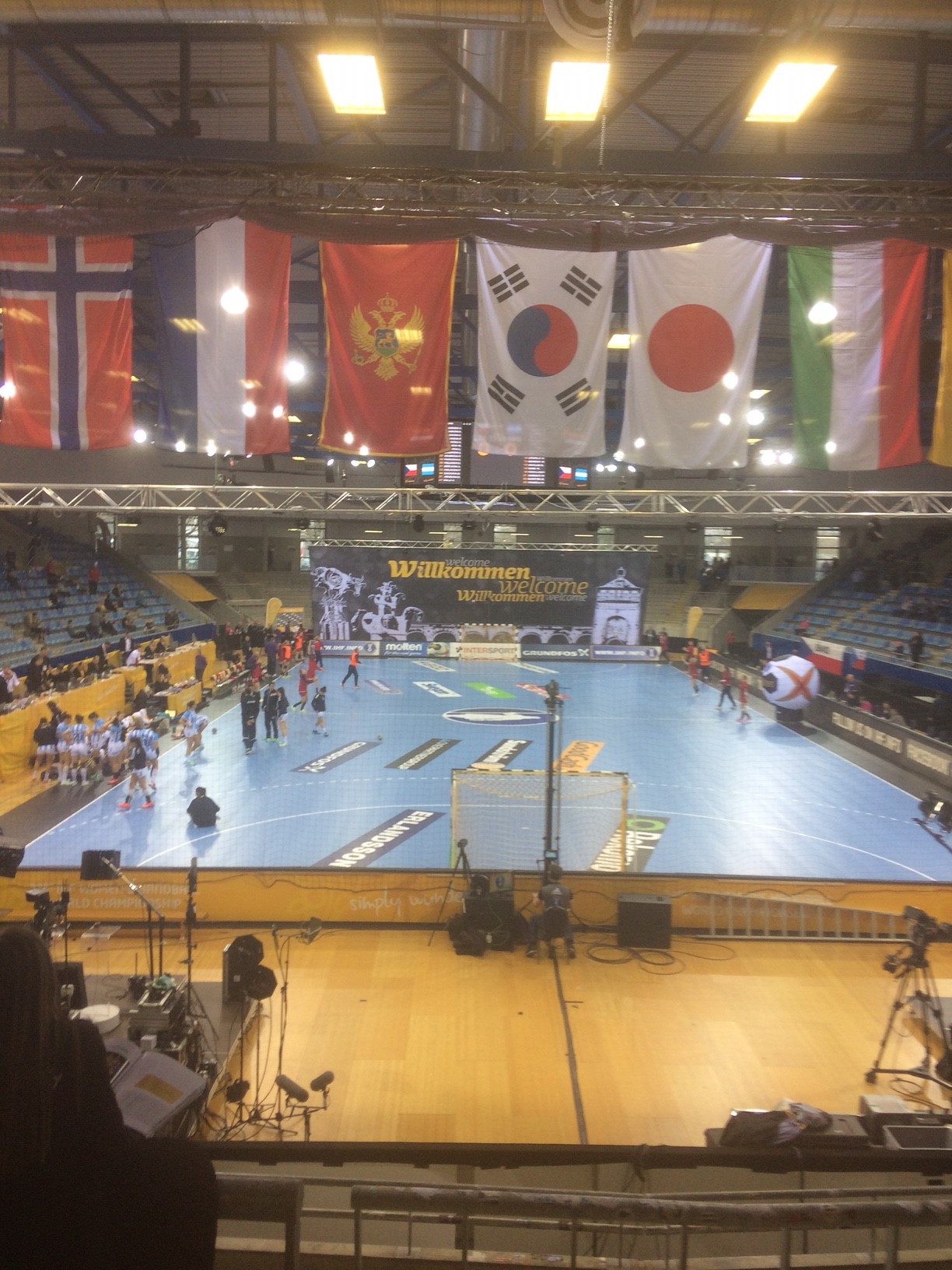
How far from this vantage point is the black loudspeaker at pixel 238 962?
6.55 metres

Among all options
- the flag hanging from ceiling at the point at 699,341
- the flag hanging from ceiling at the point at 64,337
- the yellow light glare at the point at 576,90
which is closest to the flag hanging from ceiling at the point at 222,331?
the flag hanging from ceiling at the point at 64,337

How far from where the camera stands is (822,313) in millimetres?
6867

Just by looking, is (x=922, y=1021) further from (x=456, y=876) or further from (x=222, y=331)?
(x=222, y=331)

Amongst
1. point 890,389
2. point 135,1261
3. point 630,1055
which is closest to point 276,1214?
point 135,1261

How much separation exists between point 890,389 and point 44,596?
21.4 metres

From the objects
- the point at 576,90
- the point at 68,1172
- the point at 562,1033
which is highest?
the point at 576,90

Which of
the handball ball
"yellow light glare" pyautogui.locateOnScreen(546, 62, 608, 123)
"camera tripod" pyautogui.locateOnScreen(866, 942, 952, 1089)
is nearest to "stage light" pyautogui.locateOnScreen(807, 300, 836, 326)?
"yellow light glare" pyautogui.locateOnScreen(546, 62, 608, 123)

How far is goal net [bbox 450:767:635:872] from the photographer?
10320mm

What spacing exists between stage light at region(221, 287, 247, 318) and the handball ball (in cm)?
1690

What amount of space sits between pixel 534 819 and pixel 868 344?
7.69m

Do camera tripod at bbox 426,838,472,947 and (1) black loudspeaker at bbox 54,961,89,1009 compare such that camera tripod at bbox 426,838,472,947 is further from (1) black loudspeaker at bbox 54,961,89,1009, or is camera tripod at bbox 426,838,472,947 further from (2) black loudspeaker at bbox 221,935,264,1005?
(1) black loudspeaker at bbox 54,961,89,1009

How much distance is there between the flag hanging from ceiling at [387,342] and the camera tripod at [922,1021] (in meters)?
6.17

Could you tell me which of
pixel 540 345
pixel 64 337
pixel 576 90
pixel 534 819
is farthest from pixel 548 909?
pixel 576 90

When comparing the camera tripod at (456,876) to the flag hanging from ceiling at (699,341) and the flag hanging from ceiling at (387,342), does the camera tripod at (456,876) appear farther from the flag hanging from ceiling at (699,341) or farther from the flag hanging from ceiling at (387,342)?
the flag hanging from ceiling at (699,341)
